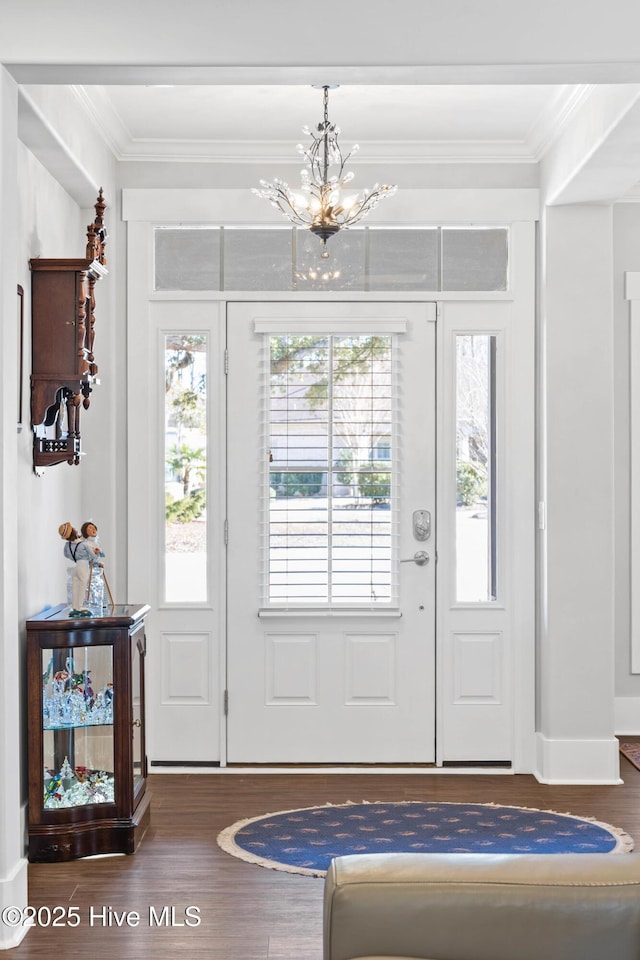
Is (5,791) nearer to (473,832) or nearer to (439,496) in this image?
(473,832)

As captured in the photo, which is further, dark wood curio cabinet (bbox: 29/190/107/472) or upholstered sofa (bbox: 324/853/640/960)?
dark wood curio cabinet (bbox: 29/190/107/472)

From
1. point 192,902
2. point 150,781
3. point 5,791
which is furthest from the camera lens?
point 150,781

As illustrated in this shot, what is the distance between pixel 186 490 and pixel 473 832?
215cm

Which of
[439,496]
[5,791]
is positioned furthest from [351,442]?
[5,791]

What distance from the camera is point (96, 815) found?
13.3 feet

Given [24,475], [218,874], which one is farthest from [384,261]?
[218,874]

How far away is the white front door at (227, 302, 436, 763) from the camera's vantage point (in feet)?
17.5

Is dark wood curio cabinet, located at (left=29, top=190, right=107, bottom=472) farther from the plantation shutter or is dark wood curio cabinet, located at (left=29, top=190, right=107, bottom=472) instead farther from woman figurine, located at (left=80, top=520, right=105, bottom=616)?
the plantation shutter

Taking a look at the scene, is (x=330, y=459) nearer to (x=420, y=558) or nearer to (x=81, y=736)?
(x=420, y=558)

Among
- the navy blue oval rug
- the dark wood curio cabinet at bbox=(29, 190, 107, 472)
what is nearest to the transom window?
the dark wood curio cabinet at bbox=(29, 190, 107, 472)

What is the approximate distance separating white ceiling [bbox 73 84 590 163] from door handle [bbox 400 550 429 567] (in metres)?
1.95

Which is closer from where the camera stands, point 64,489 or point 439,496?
point 64,489

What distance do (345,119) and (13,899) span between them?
3540 mm

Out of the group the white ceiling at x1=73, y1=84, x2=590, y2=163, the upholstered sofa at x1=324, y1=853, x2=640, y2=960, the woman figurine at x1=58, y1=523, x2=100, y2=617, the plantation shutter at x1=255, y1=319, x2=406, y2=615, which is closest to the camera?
the upholstered sofa at x1=324, y1=853, x2=640, y2=960
